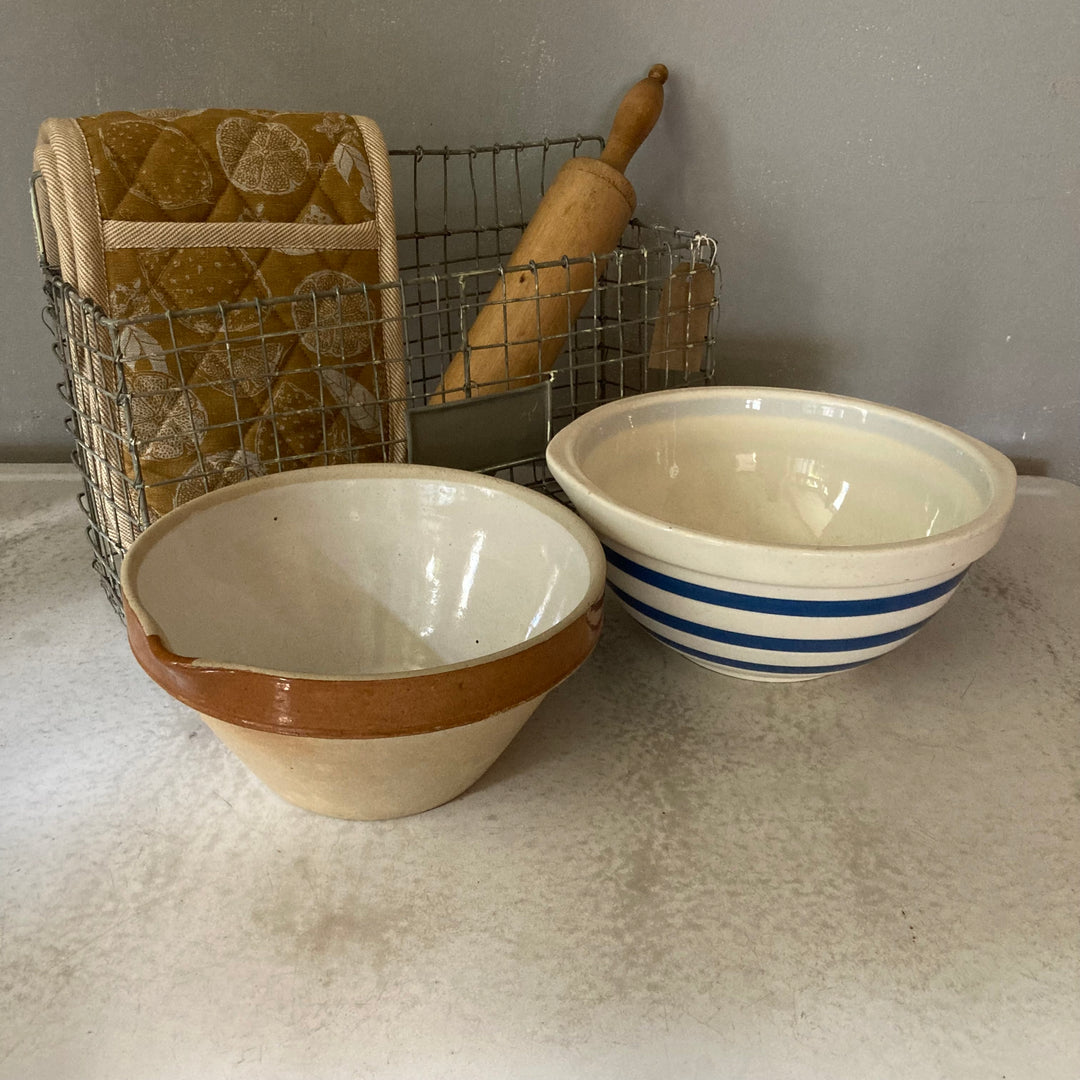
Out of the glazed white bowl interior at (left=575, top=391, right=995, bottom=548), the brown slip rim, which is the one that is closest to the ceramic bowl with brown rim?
the brown slip rim

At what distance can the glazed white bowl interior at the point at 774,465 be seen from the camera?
25.1 inches

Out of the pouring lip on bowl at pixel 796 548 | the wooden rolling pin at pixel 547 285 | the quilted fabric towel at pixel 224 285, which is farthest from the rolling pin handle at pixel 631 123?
the pouring lip on bowl at pixel 796 548

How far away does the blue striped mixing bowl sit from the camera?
49 centimetres

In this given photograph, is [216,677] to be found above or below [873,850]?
above

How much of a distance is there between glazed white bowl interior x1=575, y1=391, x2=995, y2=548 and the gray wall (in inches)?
9.6

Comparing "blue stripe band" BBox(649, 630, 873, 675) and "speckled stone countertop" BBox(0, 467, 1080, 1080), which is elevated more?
"blue stripe band" BBox(649, 630, 873, 675)

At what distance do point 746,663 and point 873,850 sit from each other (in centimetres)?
12

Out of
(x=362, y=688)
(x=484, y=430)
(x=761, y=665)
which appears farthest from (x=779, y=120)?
(x=362, y=688)

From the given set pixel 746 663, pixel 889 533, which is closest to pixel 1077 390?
pixel 889 533

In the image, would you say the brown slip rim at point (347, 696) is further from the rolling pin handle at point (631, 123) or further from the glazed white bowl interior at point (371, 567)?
the rolling pin handle at point (631, 123)

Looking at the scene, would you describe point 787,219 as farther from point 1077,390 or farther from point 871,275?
point 1077,390

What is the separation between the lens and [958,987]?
1.37ft

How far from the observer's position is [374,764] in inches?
17.1

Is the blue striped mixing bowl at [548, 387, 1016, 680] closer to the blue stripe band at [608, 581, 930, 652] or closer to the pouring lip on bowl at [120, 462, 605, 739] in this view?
the blue stripe band at [608, 581, 930, 652]
